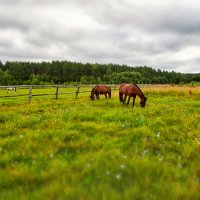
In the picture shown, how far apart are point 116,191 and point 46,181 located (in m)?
1.58

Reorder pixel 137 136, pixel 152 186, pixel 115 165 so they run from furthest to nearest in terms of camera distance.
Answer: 1. pixel 137 136
2. pixel 115 165
3. pixel 152 186

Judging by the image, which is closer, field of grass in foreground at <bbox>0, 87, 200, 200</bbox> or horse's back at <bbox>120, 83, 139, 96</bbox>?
field of grass in foreground at <bbox>0, 87, 200, 200</bbox>

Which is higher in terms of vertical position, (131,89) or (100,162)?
(131,89)

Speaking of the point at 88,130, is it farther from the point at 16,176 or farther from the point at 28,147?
the point at 16,176

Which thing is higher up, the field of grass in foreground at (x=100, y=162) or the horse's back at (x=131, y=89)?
the horse's back at (x=131, y=89)

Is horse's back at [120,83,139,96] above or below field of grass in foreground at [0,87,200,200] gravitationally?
above

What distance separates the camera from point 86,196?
17.6 feet

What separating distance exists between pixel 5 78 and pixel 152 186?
124967 mm

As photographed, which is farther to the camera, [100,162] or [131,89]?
[131,89]

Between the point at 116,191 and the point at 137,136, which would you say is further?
the point at 137,136

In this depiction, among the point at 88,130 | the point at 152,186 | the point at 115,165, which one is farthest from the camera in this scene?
the point at 88,130

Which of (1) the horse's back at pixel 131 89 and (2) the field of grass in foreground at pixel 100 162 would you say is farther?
(1) the horse's back at pixel 131 89

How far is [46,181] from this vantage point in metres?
6.20

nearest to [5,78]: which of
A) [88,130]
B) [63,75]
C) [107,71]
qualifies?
[63,75]
